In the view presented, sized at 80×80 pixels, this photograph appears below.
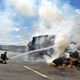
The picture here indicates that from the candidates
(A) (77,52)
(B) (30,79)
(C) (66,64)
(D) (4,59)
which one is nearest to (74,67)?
(C) (66,64)

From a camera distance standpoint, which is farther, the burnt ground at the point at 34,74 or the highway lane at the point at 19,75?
the burnt ground at the point at 34,74

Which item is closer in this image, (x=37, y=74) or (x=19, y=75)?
(x=19, y=75)

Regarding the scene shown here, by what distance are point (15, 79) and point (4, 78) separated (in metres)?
0.97

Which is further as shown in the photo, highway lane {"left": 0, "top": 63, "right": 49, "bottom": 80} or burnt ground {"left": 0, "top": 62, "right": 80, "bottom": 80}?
burnt ground {"left": 0, "top": 62, "right": 80, "bottom": 80}

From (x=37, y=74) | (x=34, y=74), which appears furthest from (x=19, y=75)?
(x=37, y=74)

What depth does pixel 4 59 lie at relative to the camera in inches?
1419

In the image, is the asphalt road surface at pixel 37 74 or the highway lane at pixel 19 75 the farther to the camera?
the asphalt road surface at pixel 37 74

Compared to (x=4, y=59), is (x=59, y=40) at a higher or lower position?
higher

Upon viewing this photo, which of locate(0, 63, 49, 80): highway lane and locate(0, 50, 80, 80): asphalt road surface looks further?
locate(0, 50, 80, 80): asphalt road surface

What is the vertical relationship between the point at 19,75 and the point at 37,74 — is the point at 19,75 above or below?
below

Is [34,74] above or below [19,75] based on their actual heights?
above

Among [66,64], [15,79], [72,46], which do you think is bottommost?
[15,79]

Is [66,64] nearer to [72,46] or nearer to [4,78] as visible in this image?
[72,46]

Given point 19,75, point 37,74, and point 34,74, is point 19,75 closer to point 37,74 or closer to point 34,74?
point 34,74
